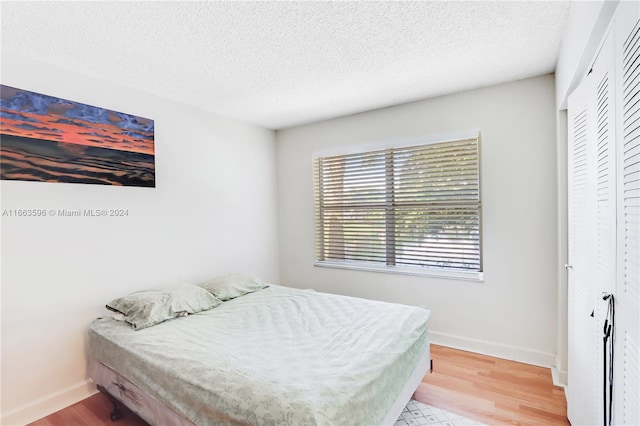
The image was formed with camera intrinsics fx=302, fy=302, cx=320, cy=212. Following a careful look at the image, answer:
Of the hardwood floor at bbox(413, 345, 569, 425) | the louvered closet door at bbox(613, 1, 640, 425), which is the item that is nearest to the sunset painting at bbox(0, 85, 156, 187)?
the hardwood floor at bbox(413, 345, 569, 425)

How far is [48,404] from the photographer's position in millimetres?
2162

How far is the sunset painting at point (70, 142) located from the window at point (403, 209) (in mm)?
2013

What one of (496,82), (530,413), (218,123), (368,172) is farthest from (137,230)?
(496,82)

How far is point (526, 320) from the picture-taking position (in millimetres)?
2707

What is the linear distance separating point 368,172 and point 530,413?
2.51 metres

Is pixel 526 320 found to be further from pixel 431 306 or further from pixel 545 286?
pixel 431 306

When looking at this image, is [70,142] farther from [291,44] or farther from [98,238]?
[291,44]

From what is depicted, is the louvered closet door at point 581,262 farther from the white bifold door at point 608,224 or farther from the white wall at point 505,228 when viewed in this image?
the white wall at point 505,228

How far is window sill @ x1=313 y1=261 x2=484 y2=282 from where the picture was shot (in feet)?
9.71

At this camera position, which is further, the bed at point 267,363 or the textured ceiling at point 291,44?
the textured ceiling at point 291,44

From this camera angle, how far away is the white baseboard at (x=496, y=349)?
104 inches

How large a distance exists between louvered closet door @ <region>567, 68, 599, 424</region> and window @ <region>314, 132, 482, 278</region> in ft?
3.48

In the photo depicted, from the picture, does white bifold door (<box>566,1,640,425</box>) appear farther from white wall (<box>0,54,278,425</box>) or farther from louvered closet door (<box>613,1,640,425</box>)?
white wall (<box>0,54,278,425</box>)

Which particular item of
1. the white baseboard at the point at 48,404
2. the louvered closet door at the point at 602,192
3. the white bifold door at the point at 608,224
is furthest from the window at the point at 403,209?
the white baseboard at the point at 48,404
